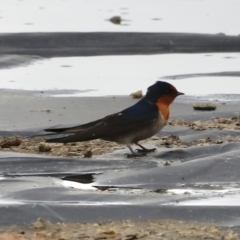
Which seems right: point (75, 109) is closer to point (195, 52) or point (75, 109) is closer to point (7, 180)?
point (7, 180)

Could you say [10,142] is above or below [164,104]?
below

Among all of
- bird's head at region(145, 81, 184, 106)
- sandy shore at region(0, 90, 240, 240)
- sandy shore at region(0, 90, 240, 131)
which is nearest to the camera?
sandy shore at region(0, 90, 240, 240)

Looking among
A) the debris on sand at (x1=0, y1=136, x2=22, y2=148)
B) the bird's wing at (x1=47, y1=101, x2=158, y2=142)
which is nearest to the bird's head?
the bird's wing at (x1=47, y1=101, x2=158, y2=142)

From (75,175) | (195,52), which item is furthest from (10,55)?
(75,175)

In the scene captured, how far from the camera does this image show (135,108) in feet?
19.6
